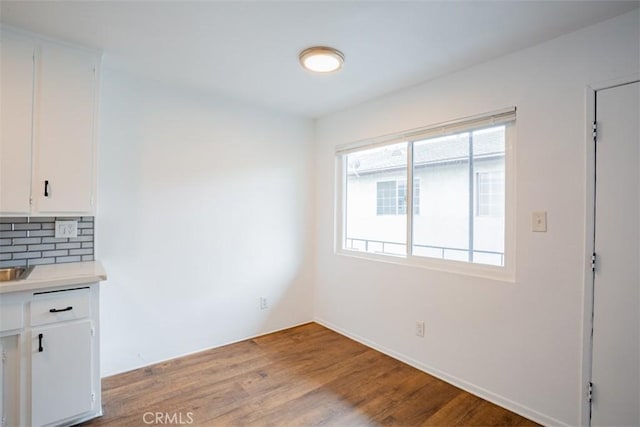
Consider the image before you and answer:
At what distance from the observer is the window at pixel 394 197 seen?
9.25 ft

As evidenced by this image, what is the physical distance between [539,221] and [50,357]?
304 cm

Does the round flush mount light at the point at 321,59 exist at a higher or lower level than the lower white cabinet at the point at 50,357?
higher

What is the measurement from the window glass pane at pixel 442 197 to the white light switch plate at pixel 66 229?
8.84 ft

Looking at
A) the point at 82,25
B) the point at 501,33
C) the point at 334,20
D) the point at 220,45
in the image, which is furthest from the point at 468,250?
the point at 82,25

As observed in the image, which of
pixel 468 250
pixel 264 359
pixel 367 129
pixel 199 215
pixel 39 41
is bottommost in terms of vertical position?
pixel 264 359

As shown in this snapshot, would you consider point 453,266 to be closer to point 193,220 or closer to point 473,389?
point 473,389

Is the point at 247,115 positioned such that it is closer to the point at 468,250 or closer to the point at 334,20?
the point at 334,20

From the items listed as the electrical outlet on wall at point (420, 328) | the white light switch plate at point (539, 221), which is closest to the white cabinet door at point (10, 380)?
the electrical outlet on wall at point (420, 328)

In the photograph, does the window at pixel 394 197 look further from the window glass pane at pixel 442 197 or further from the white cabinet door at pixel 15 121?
the white cabinet door at pixel 15 121

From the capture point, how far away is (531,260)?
2031mm

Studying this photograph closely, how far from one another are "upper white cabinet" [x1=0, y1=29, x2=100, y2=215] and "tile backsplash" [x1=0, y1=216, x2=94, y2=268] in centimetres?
28

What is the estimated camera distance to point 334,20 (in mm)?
1782

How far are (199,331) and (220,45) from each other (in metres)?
2.42

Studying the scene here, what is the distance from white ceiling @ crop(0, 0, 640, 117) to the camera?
1.67 metres
